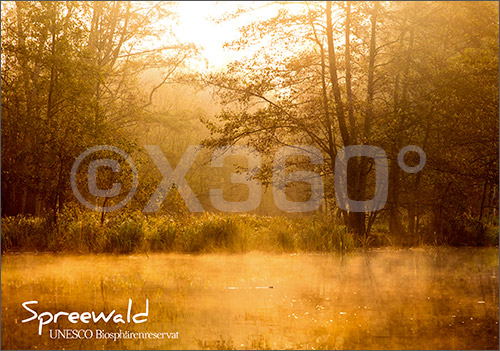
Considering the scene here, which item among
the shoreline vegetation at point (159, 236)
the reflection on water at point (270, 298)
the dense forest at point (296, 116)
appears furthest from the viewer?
the dense forest at point (296, 116)

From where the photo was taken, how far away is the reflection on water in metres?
6.84

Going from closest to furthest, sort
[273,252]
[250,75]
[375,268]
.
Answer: [375,268] → [273,252] → [250,75]

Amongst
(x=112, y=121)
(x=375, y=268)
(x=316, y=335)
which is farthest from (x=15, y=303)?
(x=112, y=121)

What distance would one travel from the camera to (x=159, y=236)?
15070 millimetres

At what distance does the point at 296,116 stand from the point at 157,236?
458cm

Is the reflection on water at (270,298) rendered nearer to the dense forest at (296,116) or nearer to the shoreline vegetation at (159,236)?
the shoreline vegetation at (159,236)

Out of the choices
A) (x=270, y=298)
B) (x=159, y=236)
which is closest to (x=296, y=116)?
(x=159, y=236)

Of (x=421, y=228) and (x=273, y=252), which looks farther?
(x=421, y=228)

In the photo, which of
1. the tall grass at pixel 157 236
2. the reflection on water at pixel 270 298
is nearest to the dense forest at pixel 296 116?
the tall grass at pixel 157 236

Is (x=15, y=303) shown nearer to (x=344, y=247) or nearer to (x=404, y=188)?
(x=344, y=247)

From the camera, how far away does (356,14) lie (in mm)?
16188

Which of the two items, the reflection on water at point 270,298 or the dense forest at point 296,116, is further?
the dense forest at point 296,116

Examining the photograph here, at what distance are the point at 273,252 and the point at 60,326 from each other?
7.89 metres

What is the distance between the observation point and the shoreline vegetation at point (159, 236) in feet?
47.8
